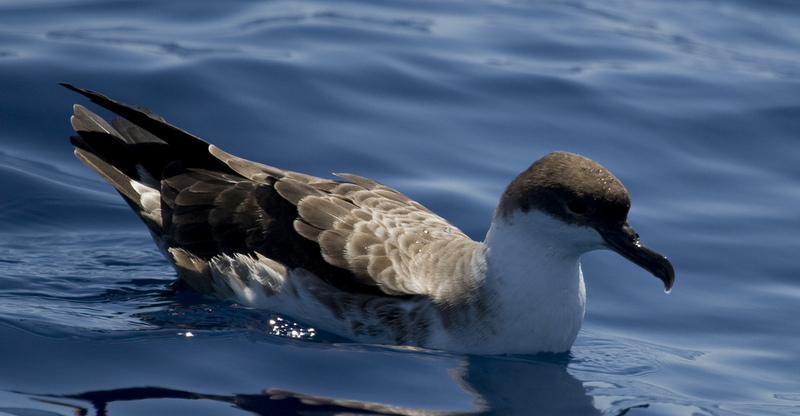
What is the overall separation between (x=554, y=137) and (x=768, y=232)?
2.22 meters

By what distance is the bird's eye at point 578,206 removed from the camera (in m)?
5.89

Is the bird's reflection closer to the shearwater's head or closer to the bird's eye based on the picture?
the shearwater's head

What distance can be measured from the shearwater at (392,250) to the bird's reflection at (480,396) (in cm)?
11

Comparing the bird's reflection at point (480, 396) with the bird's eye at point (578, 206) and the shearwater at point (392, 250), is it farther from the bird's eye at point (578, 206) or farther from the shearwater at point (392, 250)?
the bird's eye at point (578, 206)

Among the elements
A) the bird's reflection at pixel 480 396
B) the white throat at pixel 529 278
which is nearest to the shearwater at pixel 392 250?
the white throat at pixel 529 278

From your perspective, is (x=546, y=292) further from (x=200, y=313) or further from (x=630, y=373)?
(x=200, y=313)

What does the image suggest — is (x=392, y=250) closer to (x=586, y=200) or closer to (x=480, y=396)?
Result: (x=480, y=396)

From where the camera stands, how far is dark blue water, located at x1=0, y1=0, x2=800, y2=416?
A: 19.4 ft

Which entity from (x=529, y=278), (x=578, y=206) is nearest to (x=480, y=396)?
(x=529, y=278)

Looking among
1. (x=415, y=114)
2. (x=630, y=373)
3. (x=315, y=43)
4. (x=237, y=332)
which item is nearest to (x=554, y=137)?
(x=415, y=114)

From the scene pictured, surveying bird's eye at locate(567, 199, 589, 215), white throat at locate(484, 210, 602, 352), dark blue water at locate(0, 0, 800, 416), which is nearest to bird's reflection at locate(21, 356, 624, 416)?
dark blue water at locate(0, 0, 800, 416)

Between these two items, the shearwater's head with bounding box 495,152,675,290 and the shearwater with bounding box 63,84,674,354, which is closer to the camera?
the shearwater's head with bounding box 495,152,675,290

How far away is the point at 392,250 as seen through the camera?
6.34 meters

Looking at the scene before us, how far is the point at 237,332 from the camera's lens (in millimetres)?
6324
